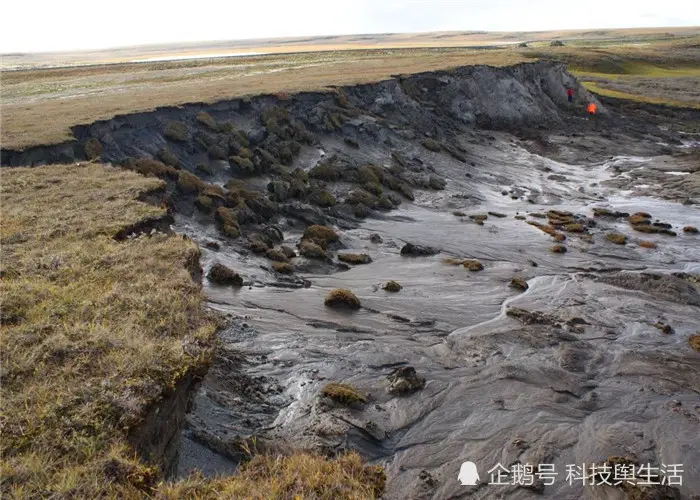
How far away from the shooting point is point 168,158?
24.5 meters

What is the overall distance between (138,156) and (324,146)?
11525mm

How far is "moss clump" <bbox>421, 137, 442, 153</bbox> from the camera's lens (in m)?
36.2

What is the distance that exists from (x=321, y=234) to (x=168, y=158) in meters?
8.76

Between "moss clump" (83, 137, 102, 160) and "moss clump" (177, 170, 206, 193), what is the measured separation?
3.67 metres

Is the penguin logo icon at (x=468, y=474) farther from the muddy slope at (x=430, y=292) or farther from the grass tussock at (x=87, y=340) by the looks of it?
the grass tussock at (x=87, y=340)

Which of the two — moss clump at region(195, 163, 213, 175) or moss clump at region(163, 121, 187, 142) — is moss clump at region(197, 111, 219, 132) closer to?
moss clump at region(163, 121, 187, 142)

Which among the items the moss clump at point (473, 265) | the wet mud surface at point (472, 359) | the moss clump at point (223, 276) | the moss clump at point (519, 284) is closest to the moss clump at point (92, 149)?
the wet mud surface at point (472, 359)

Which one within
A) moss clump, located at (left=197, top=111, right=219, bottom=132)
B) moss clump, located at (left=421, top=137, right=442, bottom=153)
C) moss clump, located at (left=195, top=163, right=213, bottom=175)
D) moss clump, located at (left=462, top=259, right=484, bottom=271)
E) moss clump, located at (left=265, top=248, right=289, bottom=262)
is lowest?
moss clump, located at (left=462, top=259, right=484, bottom=271)

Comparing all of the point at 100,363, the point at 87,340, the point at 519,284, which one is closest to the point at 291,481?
the point at 100,363

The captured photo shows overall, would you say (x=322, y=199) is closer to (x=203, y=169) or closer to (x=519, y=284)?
(x=203, y=169)

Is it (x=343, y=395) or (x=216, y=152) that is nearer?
(x=343, y=395)

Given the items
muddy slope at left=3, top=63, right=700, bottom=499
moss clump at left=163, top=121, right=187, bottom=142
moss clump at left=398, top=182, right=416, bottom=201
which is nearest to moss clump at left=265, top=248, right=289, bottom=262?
muddy slope at left=3, top=63, right=700, bottom=499

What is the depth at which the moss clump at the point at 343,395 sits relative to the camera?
10.8m

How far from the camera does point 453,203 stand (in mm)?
28938
